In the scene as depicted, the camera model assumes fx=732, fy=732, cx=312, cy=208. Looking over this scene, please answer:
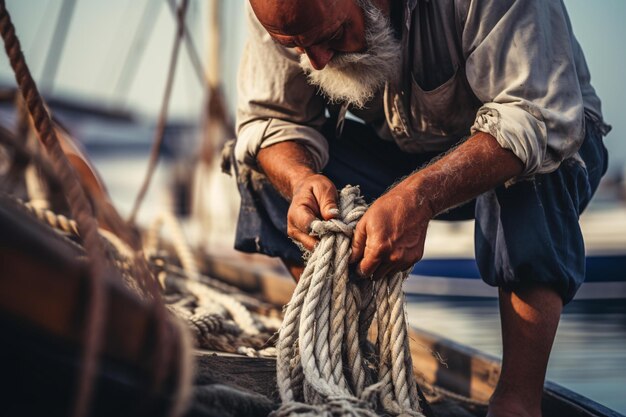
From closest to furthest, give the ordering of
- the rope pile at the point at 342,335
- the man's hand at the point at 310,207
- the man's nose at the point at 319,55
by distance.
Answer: the rope pile at the point at 342,335 → the man's hand at the point at 310,207 → the man's nose at the point at 319,55

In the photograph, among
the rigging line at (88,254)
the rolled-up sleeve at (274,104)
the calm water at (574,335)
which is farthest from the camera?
the calm water at (574,335)

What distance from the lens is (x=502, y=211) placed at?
1.51 m

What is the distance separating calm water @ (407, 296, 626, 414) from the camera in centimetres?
399

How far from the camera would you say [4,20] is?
1.16 m

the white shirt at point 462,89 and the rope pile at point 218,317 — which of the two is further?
the rope pile at point 218,317

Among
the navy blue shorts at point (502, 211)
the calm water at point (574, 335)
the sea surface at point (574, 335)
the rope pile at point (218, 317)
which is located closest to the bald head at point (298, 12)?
the navy blue shorts at point (502, 211)

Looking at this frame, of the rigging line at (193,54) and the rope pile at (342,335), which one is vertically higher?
the rigging line at (193,54)

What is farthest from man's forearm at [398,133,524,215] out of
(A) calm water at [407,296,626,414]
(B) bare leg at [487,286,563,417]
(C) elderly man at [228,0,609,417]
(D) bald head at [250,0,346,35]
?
(A) calm water at [407,296,626,414]

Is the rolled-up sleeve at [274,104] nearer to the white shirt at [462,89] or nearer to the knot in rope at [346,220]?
the white shirt at [462,89]

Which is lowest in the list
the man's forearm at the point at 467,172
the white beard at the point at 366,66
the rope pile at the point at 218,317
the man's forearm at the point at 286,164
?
the rope pile at the point at 218,317

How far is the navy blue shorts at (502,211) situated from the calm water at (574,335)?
220 centimetres

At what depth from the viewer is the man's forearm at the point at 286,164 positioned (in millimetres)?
1592

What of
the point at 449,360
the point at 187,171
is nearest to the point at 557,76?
the point at 449,360

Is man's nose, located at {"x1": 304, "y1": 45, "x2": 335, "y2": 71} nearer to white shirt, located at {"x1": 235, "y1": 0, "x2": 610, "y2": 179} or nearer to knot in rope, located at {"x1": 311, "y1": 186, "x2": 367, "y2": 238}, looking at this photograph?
white shirt, located at {"x1": 235, "y1": 0, "x2": 610, "y2": 179}
